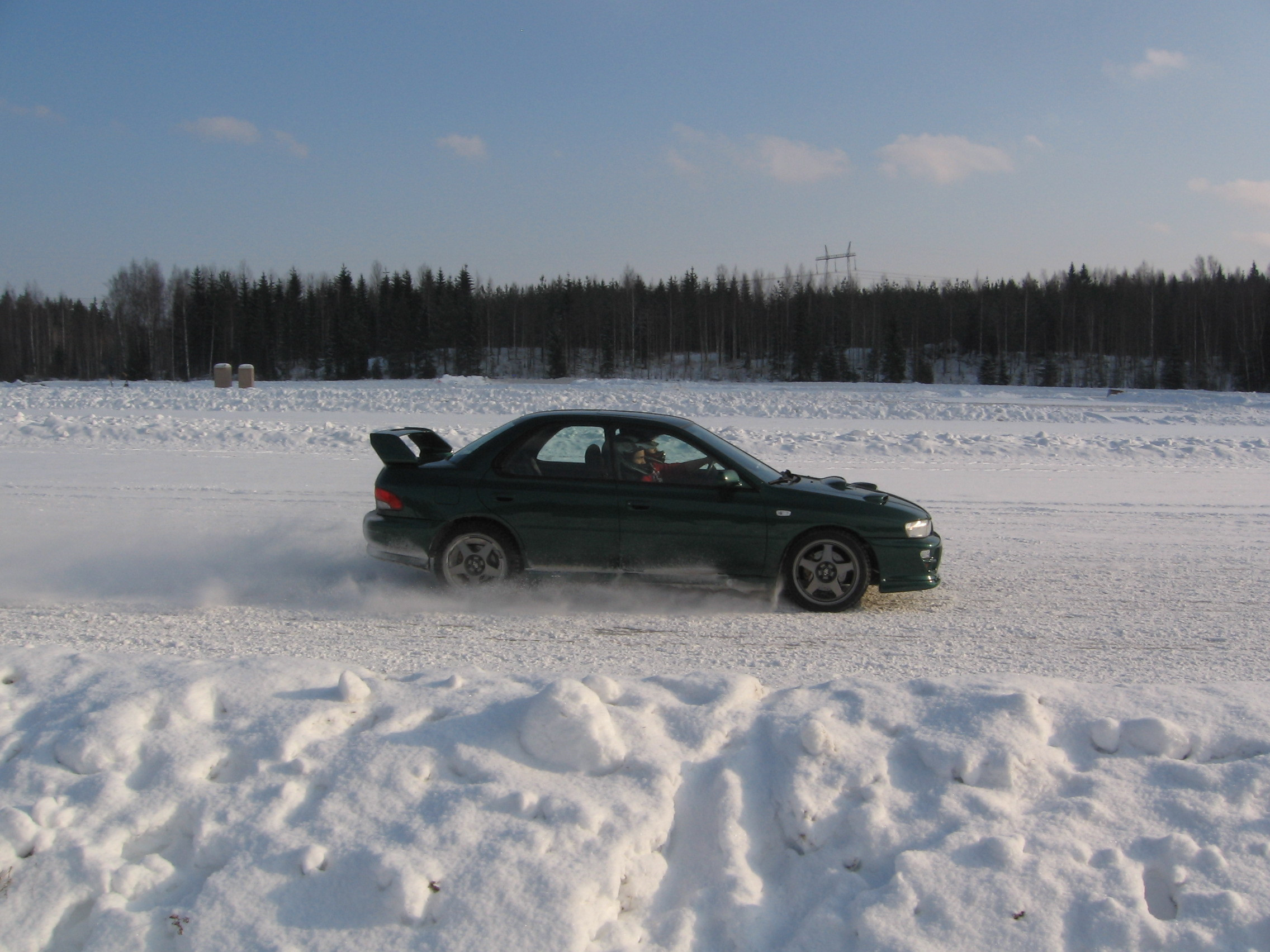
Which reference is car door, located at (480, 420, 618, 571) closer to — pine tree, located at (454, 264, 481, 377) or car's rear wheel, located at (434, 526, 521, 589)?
car's rear wheel, located at (434, 526, 521, 589)

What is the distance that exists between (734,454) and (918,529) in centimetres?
140

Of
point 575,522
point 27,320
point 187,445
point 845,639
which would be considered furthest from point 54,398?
point 27,320

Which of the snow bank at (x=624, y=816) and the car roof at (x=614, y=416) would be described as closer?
the snow bank at (x=624, y=816)

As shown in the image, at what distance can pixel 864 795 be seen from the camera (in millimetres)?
3258

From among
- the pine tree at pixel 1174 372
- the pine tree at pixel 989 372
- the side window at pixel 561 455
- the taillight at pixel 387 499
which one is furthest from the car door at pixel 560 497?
the pine tree at pixel 1174 372

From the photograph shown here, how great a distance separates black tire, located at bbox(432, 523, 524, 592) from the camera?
20.3 feet

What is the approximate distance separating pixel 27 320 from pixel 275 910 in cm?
9274

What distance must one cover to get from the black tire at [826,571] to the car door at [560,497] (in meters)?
1.24

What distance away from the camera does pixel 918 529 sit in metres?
6.06

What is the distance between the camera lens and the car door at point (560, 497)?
6062mm

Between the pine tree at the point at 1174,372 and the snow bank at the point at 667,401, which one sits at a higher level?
the pine tree at the point at 1174,372

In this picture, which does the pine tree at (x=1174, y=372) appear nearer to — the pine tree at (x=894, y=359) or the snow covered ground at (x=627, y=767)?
the pine tree at (x=894, y=359)

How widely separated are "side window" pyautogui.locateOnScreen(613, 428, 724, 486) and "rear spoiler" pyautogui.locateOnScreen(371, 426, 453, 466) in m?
1.45

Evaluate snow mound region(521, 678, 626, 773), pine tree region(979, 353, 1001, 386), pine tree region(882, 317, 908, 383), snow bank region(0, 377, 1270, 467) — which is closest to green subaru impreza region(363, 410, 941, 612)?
snow mound region(521, 678, 626, 773)
